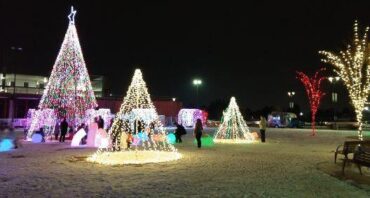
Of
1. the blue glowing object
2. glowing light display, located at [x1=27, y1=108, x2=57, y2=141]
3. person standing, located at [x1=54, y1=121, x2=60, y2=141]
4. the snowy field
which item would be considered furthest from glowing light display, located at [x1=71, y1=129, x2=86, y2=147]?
the snowy field

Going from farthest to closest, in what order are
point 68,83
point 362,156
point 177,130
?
1. point 68,83
2. point 177,130
3. point 362,156

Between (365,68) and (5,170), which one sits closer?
(5,170)

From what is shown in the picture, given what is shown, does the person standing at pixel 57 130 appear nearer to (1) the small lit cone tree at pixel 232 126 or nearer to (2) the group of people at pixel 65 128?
(2) the group of people at pixel 65 128

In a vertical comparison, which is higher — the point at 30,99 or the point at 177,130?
the point at 30,99

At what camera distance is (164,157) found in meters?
15.5

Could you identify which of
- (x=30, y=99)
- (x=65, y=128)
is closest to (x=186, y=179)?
(x=65, y=128)

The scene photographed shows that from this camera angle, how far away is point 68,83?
26.7m

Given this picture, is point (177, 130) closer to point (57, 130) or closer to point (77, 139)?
point (77, 139)

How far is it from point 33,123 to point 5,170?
15037 mm

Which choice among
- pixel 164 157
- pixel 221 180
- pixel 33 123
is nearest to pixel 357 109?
pixel 164 157

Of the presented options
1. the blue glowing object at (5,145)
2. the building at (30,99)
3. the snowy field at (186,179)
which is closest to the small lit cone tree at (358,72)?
the snowy field at (186,179)

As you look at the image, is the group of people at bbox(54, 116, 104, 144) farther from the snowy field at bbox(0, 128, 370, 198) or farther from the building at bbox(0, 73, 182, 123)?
the building at bbox(0, 73, 182, 123)

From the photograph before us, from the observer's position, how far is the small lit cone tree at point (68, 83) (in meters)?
26.5

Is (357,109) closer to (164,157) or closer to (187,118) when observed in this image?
(164,157)
